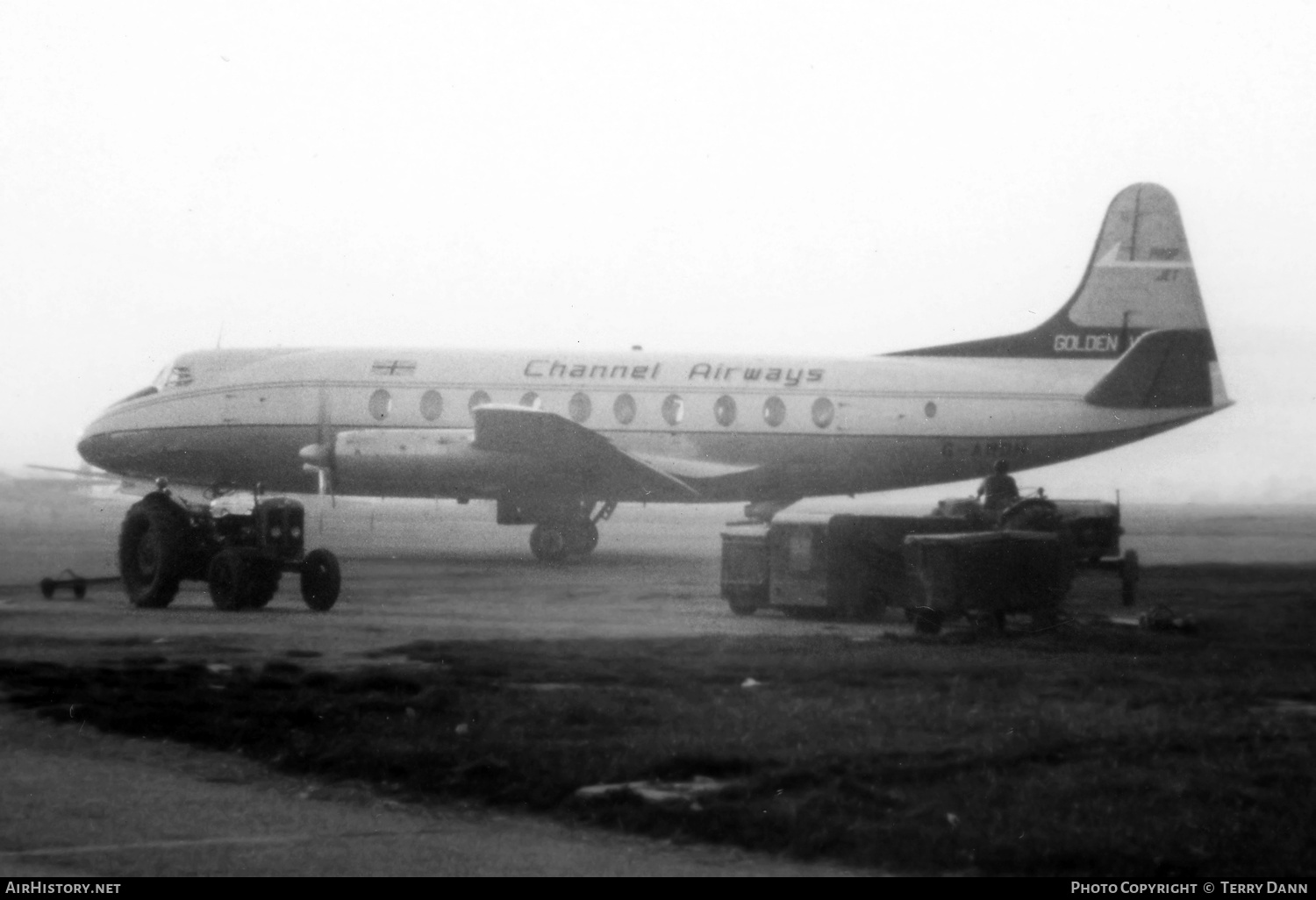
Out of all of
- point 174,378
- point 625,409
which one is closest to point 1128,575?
point 625,409

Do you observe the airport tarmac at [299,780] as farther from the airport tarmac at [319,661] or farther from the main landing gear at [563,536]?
the main landing gear at [563,536]

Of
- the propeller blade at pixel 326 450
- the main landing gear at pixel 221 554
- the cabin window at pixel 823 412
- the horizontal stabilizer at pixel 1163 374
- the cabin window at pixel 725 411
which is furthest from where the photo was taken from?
the cabin window at pixel 725 411

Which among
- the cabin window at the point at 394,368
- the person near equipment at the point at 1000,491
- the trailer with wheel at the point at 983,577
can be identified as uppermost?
the cabin window at the point at 394,368

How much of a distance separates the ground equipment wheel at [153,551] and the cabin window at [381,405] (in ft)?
38.5

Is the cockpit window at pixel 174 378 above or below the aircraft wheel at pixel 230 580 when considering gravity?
above

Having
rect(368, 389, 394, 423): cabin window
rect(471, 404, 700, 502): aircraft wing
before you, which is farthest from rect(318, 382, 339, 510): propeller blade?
rect(471, 404, 700, 502): aircraft wing

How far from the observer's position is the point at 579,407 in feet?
108

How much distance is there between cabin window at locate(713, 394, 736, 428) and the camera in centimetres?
3253

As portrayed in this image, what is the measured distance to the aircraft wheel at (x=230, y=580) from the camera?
2012cm

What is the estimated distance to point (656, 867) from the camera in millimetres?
7660

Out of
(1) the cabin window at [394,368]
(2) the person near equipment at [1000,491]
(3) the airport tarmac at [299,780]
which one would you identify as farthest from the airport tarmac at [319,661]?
(1) the cabin window at [394,368]

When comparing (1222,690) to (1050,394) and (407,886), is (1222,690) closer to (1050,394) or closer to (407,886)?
(407,886)

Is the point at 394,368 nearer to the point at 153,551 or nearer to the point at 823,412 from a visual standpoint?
the point at 823,412

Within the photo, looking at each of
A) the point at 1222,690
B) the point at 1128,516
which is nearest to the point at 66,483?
the point at 1128,516
